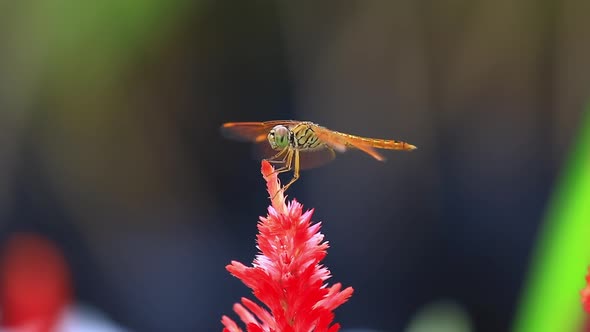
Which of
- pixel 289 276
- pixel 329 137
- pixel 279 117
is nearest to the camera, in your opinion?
pixel 289 276

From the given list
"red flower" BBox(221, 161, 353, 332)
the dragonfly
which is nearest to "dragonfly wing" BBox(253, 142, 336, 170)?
the dragonfly

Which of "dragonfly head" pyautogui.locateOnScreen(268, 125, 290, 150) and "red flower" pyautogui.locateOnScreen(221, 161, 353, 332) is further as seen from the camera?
"dragonfly head" pyautogui.locateOnScreen(268, 125, 290, 150)

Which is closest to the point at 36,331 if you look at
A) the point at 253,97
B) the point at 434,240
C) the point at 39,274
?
the point at 39,274

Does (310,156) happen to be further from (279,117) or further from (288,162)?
(279,117)

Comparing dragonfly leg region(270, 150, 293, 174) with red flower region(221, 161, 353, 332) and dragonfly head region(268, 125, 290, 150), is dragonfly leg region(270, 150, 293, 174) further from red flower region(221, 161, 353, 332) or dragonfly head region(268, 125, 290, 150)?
red flower region(221, 161, 353, 332)

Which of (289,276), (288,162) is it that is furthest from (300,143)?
(289,276)

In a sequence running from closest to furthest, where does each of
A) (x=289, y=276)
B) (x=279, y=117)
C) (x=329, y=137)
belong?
1. (x=289, y=276)
2. (x=329, y=137)
3. (x=279, y=117)
